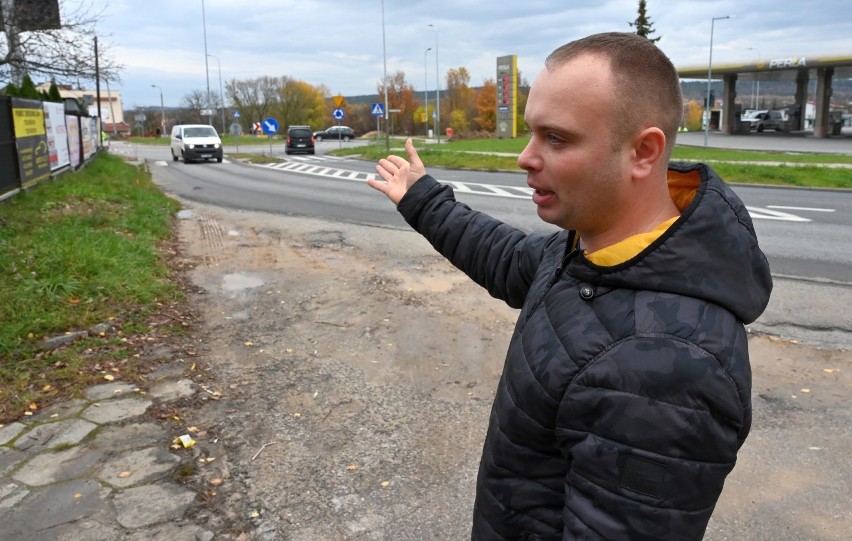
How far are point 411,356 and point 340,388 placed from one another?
778mm

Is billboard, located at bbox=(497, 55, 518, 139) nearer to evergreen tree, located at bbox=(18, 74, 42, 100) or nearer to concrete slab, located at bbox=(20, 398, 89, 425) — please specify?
evergreen tree, located at bbox=(18, 74, 42, 100)

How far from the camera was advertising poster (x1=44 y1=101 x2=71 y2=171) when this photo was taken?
15.0 meters

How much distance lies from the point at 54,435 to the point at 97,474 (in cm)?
63

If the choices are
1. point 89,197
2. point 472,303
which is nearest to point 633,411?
point 472,303

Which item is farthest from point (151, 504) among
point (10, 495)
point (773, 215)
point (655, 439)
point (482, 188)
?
point (482, 188)

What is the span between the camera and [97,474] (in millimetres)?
3342

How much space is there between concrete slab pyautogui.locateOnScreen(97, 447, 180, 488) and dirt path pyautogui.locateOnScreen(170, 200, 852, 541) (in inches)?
10.4

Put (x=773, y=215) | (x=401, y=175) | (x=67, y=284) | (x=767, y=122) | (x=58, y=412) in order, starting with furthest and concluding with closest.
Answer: (x=767, y=122), (x=773, y=215), (x=67, y=284), (x=58, y=412), (x=401, y=175)

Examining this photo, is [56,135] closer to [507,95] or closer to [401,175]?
[401,175]

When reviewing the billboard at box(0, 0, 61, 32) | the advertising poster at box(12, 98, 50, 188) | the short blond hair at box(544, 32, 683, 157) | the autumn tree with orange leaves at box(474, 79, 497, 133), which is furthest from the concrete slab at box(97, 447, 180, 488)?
the autumn tree with orange leaves at box(474, 79, 497, 133)

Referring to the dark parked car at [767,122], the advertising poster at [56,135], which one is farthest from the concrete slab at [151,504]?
the dark parked car at [767,122]

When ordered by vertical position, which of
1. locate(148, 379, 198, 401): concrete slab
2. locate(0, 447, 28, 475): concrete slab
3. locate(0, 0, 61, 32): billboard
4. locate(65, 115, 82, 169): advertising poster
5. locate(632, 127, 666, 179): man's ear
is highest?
locate(0, 0, 61, 32): billboard

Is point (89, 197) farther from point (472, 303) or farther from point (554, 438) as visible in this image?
point (554, 438)

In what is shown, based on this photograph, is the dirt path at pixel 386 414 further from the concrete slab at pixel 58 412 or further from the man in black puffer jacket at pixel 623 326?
the man in black puffer jacket at pixel 623 326
